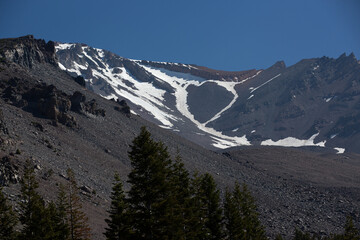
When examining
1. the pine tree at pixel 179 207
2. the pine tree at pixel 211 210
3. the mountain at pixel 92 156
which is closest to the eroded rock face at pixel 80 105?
the mountain at pixel 92 156

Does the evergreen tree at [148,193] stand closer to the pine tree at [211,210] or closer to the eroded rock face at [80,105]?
the pine tree at [211,210]

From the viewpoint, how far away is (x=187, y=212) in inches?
1177

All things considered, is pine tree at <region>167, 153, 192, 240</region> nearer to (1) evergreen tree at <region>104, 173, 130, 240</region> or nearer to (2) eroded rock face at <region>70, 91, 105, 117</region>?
(1) evergreen tree at <region>104, 173, 130, 240</region>

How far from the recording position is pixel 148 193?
24.9 m

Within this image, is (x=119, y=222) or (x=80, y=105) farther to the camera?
(x=80, y=105)

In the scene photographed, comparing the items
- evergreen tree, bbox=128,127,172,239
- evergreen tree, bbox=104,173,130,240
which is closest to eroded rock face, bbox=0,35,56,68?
evergreen tree, bbox=104,173,130,240

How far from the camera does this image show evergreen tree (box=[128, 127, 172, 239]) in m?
24.5

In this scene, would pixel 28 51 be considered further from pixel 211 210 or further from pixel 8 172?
pixel 211 210

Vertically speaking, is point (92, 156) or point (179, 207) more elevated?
point (179, 207)

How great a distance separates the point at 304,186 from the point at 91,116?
55.7 m

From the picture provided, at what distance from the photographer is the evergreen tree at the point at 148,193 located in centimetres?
2455

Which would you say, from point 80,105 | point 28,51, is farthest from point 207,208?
point 28,51

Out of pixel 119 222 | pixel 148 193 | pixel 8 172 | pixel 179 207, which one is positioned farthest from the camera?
pixel 8 172

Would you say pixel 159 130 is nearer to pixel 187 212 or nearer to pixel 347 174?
pixel 347 174
